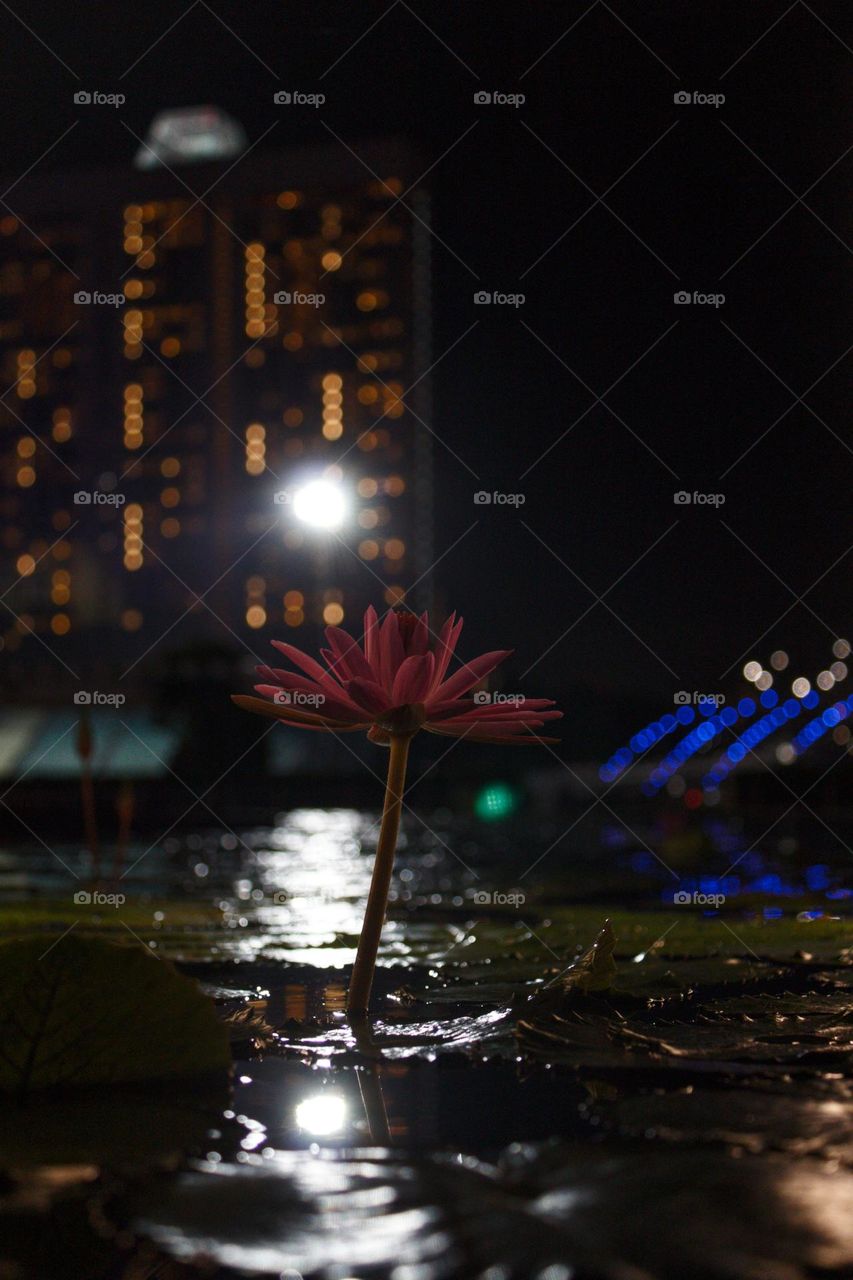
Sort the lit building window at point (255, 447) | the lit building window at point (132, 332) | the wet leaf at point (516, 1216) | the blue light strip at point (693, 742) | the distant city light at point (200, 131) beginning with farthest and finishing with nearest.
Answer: the distant city light at point (200, 131) → the blue light strip at point (693, 742) → the lit building window at point (255, 447) → the lit building window at point (132, 332) → the wet leaf at point (516, 1216)

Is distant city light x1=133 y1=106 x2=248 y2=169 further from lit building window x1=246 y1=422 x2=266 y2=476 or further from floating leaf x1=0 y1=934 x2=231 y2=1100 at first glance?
floating leaf x1=0 y1=934 x2=231 y2=1100

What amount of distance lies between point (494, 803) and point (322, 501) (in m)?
21.5

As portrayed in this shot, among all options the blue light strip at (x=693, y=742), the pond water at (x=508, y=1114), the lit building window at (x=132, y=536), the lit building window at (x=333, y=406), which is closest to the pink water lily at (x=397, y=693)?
the pond water at (x=508, y=1114)

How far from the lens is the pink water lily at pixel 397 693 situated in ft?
6.21

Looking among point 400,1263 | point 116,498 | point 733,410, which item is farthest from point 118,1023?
point 733,410

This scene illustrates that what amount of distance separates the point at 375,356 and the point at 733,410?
24.7 m

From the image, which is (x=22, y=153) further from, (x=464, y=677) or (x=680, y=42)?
(x=464, y=677)

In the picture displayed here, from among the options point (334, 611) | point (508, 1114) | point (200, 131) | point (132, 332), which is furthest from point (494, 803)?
point (200, 131)

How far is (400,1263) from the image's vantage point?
37.0 inches

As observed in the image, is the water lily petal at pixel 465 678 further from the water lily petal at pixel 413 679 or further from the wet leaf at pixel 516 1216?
the wet leaf at pixel 516 1216

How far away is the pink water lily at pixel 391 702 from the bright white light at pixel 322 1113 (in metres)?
0.39

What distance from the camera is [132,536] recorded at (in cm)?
3325

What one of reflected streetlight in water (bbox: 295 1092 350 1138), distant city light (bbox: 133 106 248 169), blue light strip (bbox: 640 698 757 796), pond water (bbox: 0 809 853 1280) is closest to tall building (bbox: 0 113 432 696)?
blue light strip (bbox: 640 698 757 796)

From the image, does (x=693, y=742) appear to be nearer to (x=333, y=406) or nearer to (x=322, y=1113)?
(x=333, y=406)
